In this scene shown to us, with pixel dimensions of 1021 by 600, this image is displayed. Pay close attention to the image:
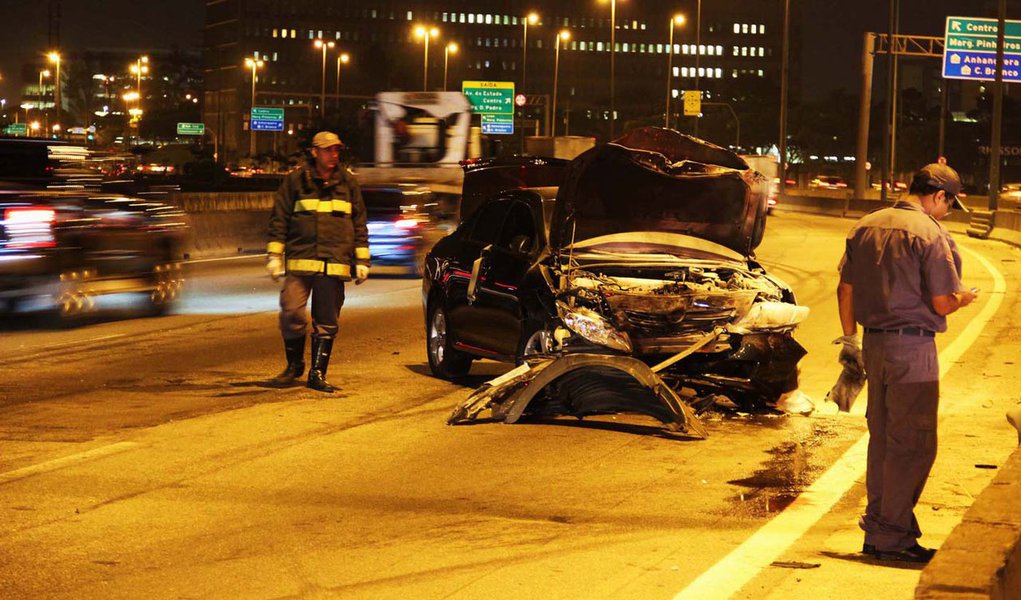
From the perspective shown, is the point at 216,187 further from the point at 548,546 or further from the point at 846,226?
the point at 548,546

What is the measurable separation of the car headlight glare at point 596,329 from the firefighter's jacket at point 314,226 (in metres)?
2.13

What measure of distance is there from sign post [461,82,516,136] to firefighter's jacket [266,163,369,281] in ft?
253

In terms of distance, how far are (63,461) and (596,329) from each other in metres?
3.65

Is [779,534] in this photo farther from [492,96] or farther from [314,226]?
[492,96]

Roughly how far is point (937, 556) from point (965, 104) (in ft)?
647

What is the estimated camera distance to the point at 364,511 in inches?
305

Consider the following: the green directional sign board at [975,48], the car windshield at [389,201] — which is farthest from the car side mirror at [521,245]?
the green directional sign board at [975,48]

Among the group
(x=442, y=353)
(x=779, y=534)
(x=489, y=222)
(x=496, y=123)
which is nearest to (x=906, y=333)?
(x=779, y=534)

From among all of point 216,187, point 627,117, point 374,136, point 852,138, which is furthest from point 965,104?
point 374,136

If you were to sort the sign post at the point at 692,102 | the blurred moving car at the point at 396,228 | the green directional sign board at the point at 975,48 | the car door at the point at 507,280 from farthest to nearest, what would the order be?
the sign post at the point at 692,102 < the green directional sign board at the point at 975,48 < the blurred moving car at the point at 396,228 < the car door at the point at 507,280

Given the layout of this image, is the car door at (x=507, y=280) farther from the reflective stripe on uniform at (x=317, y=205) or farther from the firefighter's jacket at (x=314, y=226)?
the reflective stripe on uniform at (x=317, y=205)

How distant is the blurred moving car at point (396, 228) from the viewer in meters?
25.0

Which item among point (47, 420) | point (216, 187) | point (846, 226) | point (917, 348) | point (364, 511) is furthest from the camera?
point (216, 187)

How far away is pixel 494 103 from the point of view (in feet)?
296
